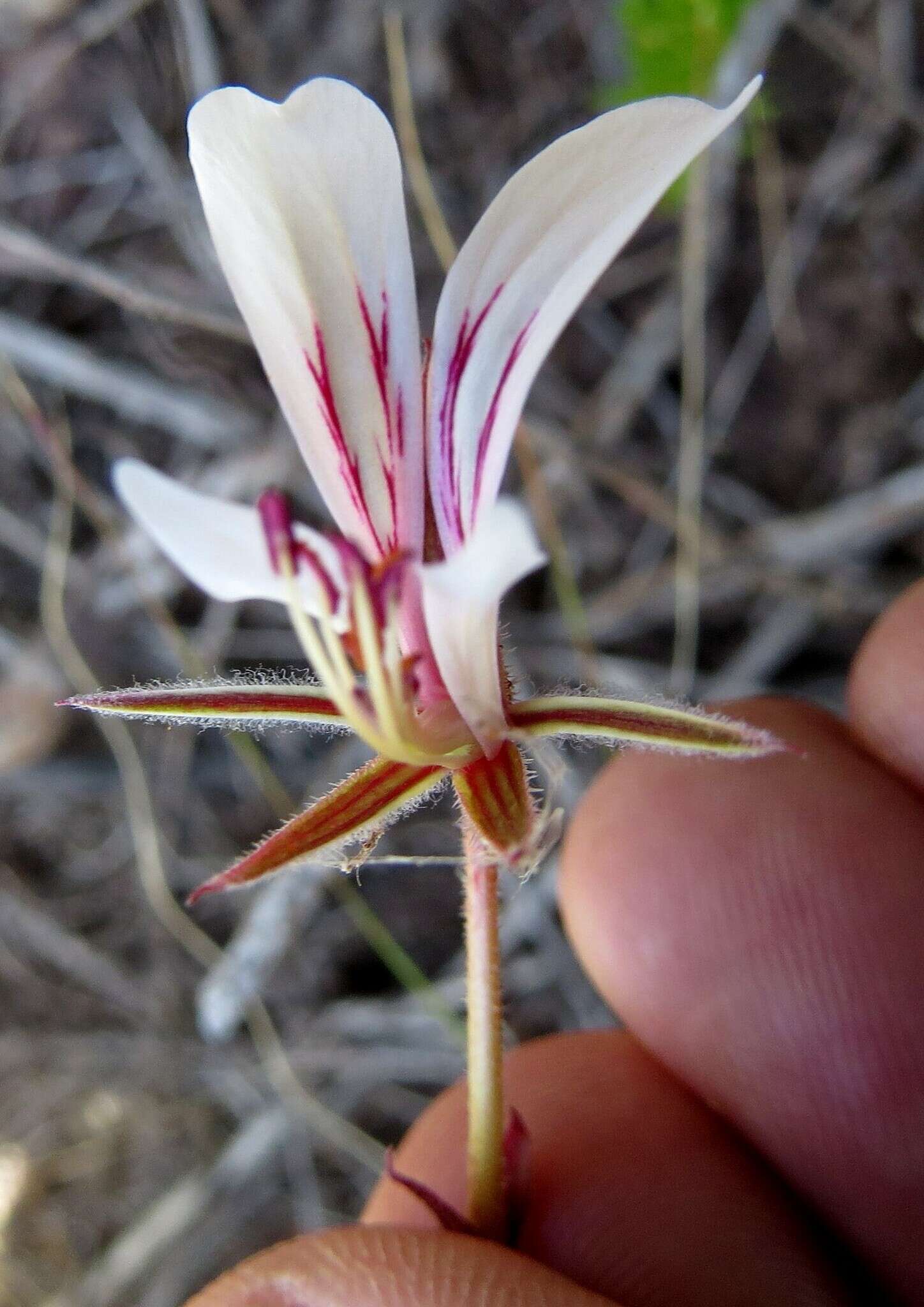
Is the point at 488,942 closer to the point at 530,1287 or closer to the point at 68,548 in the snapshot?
the point at 530,1287

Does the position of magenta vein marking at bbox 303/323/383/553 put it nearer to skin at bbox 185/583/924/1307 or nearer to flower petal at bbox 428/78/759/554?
flower petal at bbox 428/78/759/554

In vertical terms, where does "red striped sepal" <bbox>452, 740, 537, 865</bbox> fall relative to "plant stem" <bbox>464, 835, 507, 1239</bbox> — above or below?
above

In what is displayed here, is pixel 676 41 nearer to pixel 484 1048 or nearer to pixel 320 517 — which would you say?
pixel 320 517

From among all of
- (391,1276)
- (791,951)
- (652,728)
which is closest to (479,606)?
(652,728)

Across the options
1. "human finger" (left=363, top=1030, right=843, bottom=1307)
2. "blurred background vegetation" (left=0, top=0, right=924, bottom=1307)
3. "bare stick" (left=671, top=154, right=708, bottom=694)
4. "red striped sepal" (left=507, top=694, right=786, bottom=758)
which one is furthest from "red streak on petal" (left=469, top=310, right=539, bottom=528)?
"bare stick" (left=671, top=154, right=708, bottom=694)

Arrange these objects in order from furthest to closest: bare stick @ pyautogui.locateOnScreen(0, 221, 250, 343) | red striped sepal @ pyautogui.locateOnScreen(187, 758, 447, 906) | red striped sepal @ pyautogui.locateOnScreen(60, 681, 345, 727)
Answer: bare stick @ pyautogui.locateOnScreen(0, 221, 250, 343)
red striped sepal @ pyautogui.locateOnScreen(60, 681, 345, 727)
red striped sepal @ pyautogui.locateOnScreen(187, 758, 447, 906)

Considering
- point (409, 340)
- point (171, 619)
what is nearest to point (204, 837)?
point (171, 619)
